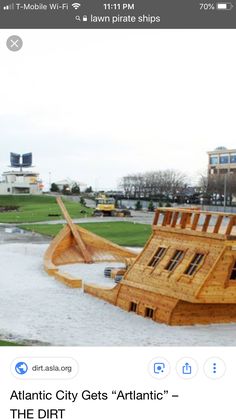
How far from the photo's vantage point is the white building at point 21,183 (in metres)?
122

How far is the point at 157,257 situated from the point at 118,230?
31.0 m

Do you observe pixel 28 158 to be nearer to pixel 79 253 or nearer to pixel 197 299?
pixel 79 253

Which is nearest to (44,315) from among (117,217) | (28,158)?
(117,217)

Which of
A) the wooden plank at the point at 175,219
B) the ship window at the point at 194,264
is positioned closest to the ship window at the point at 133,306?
the ship window at the point at 194,264

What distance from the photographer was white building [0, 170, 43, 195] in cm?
12175
